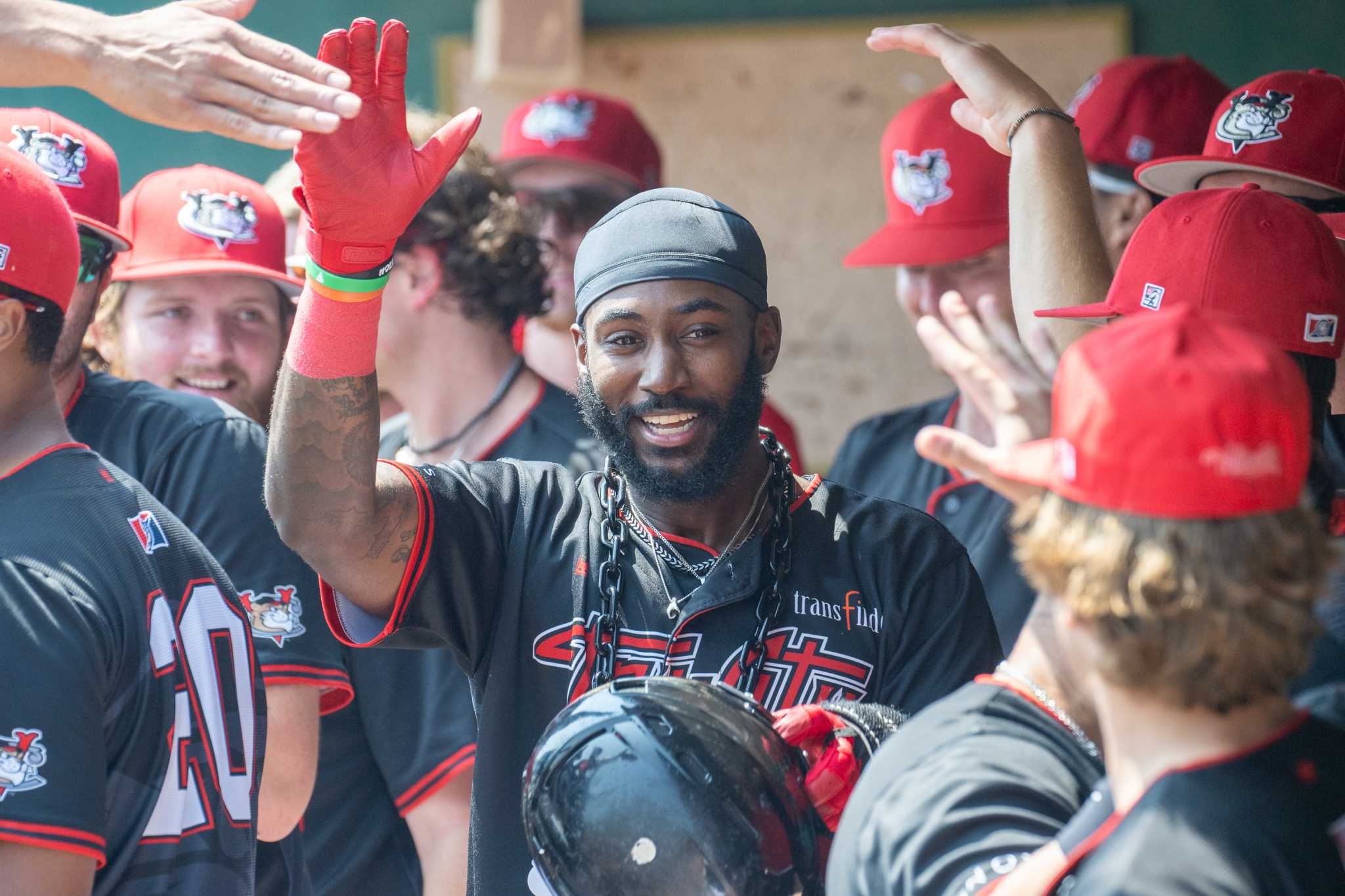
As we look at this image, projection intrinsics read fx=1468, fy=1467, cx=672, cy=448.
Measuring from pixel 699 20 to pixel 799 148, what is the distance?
562 mm

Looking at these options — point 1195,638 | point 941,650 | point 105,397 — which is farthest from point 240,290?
point 1195,638

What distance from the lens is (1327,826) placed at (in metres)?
1.30

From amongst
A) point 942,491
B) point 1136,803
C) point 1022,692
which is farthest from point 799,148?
point 1136,803

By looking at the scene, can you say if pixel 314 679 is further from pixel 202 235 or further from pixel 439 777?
pixel 202 235

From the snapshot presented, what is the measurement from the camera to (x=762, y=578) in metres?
2.28

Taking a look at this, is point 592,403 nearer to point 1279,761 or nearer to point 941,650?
point 941,650

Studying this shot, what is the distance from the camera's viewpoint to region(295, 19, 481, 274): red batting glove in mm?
2021

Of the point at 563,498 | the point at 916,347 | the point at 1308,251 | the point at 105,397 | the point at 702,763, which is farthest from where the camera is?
the point at 916,347

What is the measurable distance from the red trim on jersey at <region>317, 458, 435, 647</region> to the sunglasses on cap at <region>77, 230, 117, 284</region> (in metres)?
0.99

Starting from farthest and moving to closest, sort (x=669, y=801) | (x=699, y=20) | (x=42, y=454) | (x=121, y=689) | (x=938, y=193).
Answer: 1. (x=699, y=20)
2. (x=938, y=193)
3. (x=42, y=454)
4. (x=121, y=689)
5. (x=669, y=801)

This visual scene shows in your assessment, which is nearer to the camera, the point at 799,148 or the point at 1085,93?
the point at 1085,93

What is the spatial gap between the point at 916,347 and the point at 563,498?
2974 mm

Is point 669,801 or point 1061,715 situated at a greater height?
point 1061,715

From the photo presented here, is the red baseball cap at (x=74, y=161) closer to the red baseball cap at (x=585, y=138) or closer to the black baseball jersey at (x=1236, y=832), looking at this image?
the red baseball cap at (x=585, y=138)
